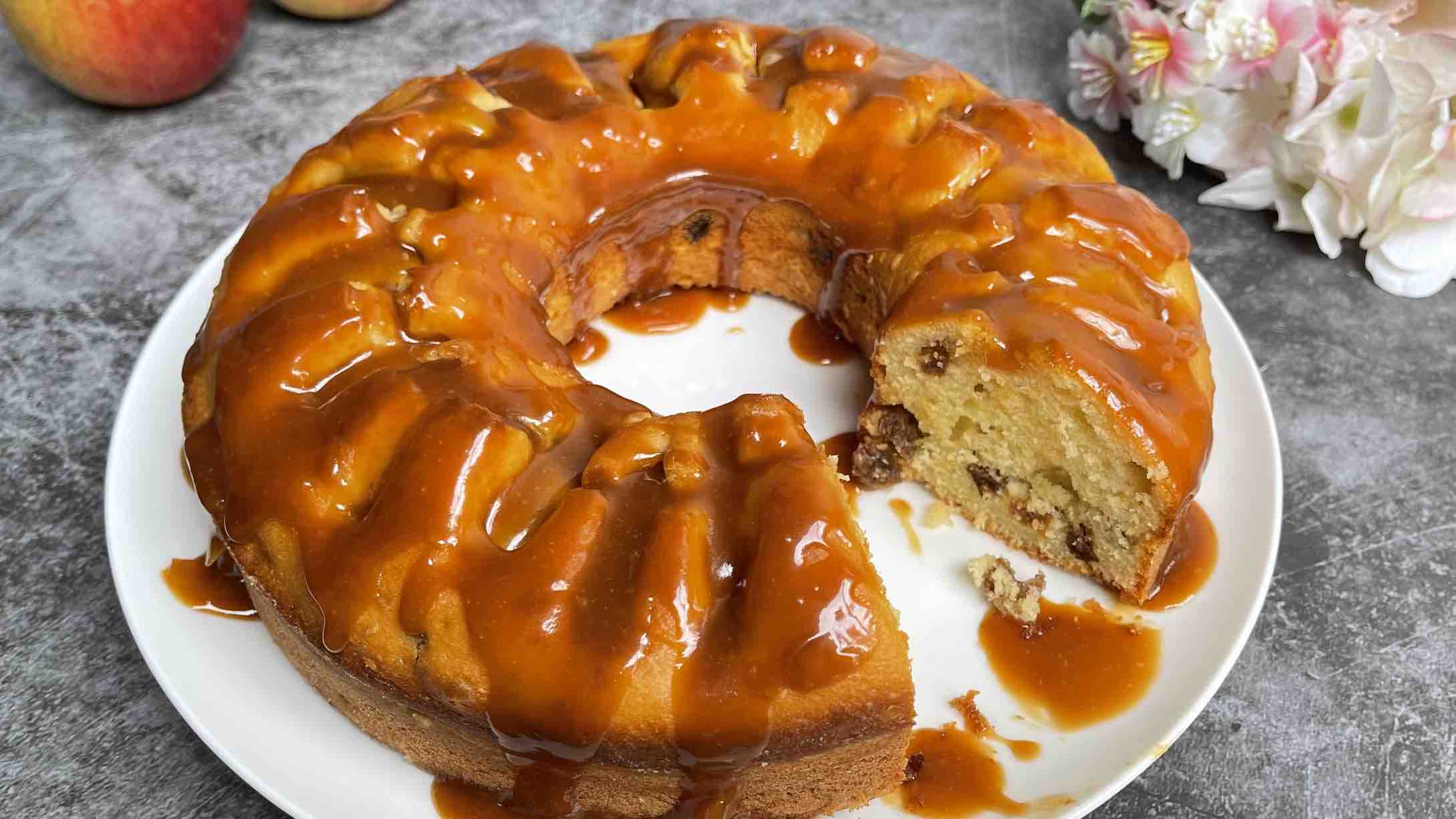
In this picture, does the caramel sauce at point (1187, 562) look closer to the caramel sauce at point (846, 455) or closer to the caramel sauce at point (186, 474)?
the caramel sauce at point (846, 455)

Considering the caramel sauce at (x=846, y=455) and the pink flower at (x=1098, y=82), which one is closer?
the caramel sauce at (x=846, y=455)

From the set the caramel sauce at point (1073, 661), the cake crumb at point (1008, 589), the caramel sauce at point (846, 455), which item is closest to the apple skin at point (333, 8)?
the caramel sauce at point (846, 455)

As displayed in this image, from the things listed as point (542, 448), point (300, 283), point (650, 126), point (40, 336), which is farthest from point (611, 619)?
point (40, 336)

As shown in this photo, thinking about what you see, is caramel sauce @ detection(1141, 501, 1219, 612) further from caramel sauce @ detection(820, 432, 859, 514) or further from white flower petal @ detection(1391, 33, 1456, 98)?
white flower petal @ detection(1391, 33, 1456, 98)

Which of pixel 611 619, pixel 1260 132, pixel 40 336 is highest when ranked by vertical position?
pixel 611 619

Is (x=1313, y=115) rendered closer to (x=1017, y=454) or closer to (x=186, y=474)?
(x=1017, y=454)

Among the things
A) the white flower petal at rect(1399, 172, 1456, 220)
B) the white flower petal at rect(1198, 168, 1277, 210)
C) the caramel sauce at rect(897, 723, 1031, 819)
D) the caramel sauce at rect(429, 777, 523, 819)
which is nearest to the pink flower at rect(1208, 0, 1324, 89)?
the white flower petal at rect(1198, 168, 1277, 210)

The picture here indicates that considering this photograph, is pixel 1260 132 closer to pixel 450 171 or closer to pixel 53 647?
pixel 450 171
